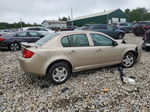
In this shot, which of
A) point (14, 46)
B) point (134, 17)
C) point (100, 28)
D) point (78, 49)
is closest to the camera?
point (78, 49)

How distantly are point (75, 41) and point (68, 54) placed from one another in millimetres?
484

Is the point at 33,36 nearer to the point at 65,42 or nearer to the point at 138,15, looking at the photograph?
the point at 65,42

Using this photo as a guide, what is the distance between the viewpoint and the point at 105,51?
428cm

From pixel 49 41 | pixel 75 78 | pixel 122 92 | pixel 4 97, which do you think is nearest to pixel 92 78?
pixel 75 78

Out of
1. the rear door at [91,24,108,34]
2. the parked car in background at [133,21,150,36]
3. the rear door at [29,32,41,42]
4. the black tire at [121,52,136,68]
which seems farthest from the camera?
the parked car in background at [133,21,150,36]

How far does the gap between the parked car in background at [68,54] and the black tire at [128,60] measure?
246 millimetres

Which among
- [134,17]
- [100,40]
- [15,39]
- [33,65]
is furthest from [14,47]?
[134,17]

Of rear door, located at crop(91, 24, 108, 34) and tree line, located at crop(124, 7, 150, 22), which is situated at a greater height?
tree line, located at crop(124, 7, 150, 22)

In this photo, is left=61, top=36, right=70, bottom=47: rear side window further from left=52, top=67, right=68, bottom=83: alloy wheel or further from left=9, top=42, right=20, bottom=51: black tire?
left=9, top=42, right=20, bottom=51: black tire

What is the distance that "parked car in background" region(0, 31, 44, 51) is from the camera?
27.5 feet

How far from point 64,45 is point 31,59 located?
37.9 inches

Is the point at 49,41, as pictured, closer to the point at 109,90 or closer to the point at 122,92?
the point at 109,90

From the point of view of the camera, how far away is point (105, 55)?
4.32 meters

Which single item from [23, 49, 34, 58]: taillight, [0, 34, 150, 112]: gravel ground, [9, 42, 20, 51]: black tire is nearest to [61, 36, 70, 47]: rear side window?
[23, 49, 34, 58]: taillight
